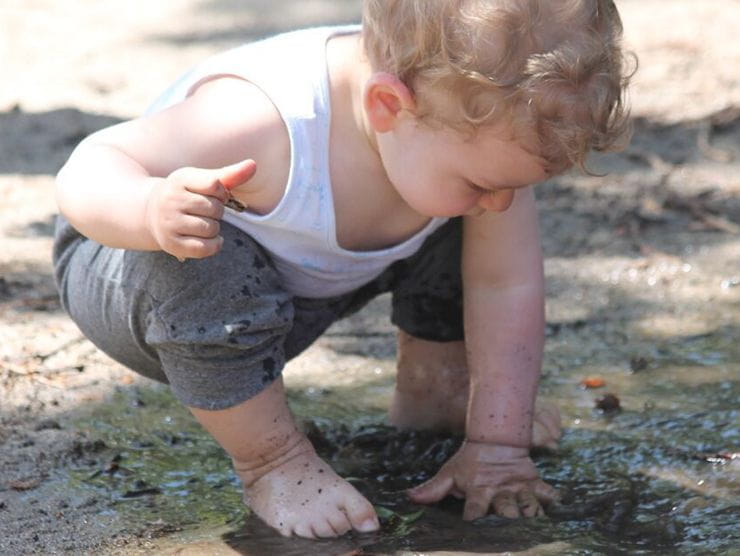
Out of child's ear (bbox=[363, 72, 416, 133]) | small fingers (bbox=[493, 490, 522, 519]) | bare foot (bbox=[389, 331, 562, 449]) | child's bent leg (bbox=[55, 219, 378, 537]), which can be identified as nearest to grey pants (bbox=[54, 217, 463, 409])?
child's bent leg (bbox=[55, 219, 378, 537])

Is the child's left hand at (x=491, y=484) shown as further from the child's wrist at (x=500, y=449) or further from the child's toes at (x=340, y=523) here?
the child's toes at (x=340, y=523)

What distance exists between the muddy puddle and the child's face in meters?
0.51

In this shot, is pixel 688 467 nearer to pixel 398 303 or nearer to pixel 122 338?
pixel 398 303

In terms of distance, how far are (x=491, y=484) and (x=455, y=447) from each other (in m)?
0.25

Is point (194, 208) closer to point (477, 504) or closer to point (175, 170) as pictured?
point (175, 170)

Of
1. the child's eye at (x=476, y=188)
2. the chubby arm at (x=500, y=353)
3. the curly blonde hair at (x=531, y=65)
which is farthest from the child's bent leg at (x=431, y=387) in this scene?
the curly blonde hair at (x=531, y=65)

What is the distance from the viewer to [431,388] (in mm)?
2611

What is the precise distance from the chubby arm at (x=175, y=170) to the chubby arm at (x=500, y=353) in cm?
42

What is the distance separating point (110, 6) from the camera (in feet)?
19.4

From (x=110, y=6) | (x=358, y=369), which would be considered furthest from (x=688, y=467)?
(x=110, y=6)

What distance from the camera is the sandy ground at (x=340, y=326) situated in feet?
8.39

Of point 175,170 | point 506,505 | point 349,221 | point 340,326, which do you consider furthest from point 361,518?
point 340,326

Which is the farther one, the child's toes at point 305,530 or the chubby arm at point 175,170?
the child's toes at point 305,530

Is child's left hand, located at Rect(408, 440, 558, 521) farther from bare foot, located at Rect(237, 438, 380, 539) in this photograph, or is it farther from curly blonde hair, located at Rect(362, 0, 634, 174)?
curly blonde hair, located at Rect(362, 0, 634, 174)
